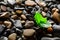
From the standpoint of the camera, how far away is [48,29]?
1238 millimetres

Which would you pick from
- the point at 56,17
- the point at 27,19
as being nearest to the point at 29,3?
the point at 27,19

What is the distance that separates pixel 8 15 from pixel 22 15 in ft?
0.34

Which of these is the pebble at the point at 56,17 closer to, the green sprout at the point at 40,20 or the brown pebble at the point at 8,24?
the green sprout at the point at 40,20

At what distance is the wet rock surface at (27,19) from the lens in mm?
1224

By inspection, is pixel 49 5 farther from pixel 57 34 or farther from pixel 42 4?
pixel 57 34

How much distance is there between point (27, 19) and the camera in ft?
4.29

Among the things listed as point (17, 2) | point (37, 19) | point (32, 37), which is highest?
point (17, 2)

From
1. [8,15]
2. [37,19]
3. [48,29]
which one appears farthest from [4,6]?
[48,29]

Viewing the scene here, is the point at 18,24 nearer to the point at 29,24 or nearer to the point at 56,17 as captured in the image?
the point at 29,24

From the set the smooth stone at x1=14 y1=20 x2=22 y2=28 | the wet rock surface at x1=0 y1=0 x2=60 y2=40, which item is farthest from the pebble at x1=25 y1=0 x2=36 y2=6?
the smooth stone at x1=14 y1=20 x2=22 y2=28

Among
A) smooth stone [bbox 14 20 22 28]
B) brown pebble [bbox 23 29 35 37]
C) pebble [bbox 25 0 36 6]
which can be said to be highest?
pebble [bbox 25 0 36 6]

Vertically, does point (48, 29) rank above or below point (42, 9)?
below

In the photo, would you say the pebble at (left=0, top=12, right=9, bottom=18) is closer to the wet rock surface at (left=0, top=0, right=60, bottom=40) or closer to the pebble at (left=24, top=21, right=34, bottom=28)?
the wet rock surface at (left=0, top=0, right=60, bottom=40)

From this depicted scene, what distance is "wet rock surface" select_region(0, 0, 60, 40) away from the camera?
1224 millimetres
